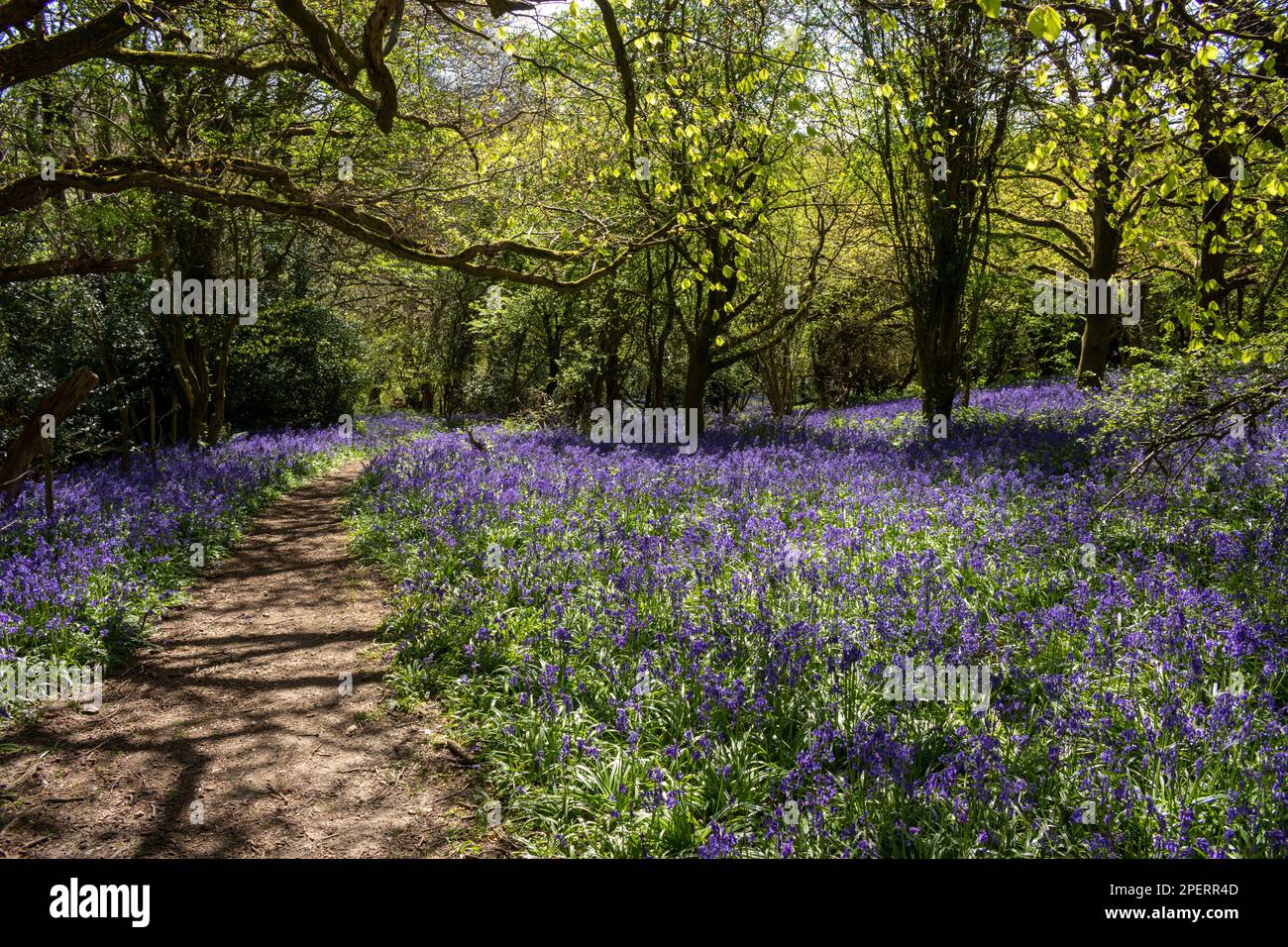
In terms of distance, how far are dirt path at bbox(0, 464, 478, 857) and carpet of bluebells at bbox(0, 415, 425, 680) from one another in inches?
19.0

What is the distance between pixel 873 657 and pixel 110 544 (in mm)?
7439

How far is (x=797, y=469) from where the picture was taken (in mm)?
9703

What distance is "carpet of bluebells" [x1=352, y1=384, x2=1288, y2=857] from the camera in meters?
3.30

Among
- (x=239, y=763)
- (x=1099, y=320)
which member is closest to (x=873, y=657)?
(x=239, y=763)

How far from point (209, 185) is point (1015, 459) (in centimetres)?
999

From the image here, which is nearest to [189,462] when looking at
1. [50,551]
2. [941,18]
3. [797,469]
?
[50,551]

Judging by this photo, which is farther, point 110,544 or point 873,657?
point 110,544

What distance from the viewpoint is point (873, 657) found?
15.4 ft

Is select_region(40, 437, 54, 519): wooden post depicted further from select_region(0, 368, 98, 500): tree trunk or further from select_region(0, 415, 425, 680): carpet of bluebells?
select_region(0, 368, 98, 500): tree trunk

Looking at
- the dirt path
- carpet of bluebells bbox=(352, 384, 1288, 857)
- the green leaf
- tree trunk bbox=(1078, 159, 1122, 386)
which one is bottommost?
the dirt path

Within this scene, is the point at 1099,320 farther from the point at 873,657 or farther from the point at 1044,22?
the point at 1044,22

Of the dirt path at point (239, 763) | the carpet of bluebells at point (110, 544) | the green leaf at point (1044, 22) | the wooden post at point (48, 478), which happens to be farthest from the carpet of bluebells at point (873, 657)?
the wooden post at point (48, 478)

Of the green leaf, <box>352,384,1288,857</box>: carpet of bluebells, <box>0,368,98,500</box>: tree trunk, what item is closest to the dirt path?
<box>352,384,1288,857</box>: carpet of bluebells

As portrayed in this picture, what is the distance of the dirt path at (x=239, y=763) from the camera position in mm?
3871
